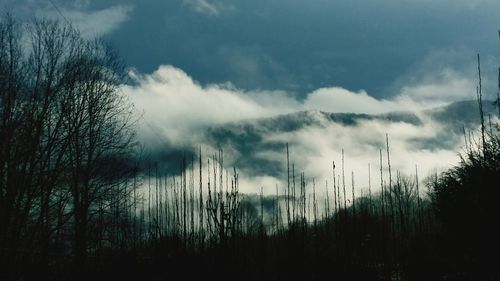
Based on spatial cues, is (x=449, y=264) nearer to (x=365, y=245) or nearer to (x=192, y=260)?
(x=365, y=245)

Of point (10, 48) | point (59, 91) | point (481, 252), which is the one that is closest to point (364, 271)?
point (481, 252)

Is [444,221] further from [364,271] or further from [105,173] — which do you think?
[105,173]

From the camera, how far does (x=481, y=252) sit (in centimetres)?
1293

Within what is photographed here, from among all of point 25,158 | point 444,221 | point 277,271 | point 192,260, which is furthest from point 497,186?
point 25,158

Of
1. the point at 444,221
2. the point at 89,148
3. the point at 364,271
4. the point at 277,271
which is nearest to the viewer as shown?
the point at 277,271

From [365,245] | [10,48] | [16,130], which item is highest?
[10,48]

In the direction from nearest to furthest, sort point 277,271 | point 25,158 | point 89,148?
point 277,271 < point 25,158 < point 89,148

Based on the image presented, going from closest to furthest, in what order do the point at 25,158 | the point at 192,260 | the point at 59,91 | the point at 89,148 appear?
the point at 192,260 → the point at 25,158 → the point at 59,91 → the point at 89,148

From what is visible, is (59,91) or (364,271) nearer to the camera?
(364,271)

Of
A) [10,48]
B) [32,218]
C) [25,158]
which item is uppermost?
[10,48]

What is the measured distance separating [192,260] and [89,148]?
31.1ft

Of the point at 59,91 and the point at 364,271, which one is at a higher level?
the point at 59,91

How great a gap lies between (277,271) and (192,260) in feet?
7.09

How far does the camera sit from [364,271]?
13.1 metres
